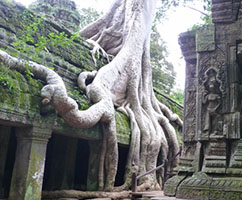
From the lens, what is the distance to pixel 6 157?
22.0 ft

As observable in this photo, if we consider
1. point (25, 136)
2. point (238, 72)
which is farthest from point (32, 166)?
point (238, 72)

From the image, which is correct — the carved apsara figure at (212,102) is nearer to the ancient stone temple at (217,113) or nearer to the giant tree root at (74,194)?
the ancient stone temple at (217,113)

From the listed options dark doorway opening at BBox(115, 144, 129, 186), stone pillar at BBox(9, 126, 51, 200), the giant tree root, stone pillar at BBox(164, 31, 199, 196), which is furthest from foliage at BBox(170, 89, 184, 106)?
stone pillar at BBox(9, 126, 51, 200)

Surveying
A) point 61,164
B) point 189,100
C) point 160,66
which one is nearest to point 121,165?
point 61,164

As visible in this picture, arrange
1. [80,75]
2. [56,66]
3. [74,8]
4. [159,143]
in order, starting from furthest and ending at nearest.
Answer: [74,8]
[159,143]
[80,75]
[56,66]

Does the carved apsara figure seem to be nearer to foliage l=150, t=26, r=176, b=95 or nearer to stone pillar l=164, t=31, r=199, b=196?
stone pillar l=164, t=31, r=199, b=196

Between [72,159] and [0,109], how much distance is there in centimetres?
310

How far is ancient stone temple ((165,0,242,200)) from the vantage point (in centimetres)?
384

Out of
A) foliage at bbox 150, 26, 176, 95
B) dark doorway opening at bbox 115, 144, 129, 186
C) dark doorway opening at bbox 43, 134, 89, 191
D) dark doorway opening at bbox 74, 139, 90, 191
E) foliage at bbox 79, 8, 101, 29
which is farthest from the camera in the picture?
Answer: foliage at bbox 79, 8, 101, 29

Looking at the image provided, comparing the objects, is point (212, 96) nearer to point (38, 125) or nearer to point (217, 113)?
point (217, 113)

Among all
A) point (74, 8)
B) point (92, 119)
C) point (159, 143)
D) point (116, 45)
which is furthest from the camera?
point (74, 8)

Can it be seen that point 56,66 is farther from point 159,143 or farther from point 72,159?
point 159,143

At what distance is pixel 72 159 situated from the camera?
7.39 m

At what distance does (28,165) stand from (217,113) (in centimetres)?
294
